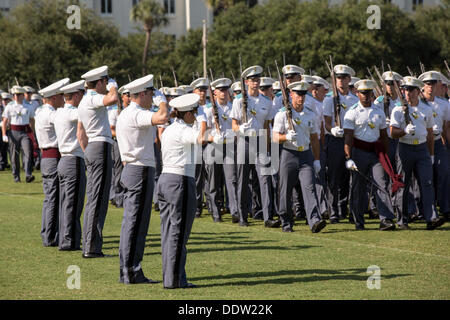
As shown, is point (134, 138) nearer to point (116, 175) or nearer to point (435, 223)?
point (435, 223)

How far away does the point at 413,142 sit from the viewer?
43.9 feet

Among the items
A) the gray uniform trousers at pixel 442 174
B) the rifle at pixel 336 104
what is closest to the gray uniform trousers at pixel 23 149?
the rifle at pixel 336 104

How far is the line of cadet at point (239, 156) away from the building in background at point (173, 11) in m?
48.5

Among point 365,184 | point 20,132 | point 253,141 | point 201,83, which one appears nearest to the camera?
point 365,184

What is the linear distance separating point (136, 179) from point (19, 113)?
1411cm

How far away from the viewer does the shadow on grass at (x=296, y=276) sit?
9222 mm

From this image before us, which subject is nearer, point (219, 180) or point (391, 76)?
point (391, 76)

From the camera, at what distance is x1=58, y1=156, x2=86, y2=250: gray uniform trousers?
453 inches

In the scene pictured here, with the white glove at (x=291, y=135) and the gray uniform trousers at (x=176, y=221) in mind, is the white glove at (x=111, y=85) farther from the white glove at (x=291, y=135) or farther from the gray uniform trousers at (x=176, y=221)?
the white glove at (x=291, y=135)

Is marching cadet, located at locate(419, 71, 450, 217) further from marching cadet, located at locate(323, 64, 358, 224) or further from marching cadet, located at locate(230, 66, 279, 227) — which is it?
marching cadet, located at locate(230, 66, 279, 227)

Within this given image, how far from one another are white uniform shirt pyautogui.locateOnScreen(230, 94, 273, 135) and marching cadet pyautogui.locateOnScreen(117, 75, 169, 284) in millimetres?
4761

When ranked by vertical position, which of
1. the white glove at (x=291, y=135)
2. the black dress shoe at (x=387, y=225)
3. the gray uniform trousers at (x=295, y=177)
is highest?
the white glove at (x=291, y=135)

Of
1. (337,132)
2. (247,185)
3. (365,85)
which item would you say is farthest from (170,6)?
(365,85)
